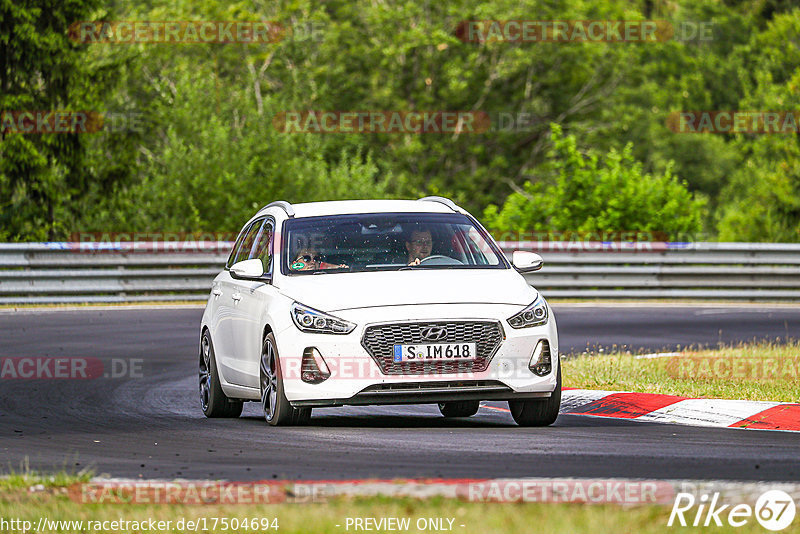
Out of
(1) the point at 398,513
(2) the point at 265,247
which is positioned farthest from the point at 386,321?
(1) the point at 398,513

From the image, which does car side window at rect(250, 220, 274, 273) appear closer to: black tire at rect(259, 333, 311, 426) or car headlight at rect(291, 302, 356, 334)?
black tire at rect(259, 333, 311, 426)

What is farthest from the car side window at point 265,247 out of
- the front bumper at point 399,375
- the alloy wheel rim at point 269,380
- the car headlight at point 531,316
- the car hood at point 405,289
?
the car headlight at point 531,316

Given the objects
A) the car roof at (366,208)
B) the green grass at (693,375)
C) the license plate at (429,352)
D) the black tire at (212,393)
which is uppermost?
the car roof at (366,208)

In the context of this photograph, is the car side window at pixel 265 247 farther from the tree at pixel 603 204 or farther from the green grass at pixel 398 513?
the tree at pixel 603 204

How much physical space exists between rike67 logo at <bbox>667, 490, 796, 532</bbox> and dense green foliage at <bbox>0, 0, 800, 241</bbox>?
82.0 ft

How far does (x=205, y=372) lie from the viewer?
1209 centimetres

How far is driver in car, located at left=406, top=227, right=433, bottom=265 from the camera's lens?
35.5ft

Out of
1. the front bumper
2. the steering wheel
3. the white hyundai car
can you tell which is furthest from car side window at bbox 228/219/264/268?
the front bumper

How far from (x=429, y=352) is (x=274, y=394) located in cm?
125

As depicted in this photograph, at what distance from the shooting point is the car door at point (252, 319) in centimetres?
1057

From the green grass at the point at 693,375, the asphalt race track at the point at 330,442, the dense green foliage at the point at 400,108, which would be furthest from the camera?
the dense green foliage at the point at 400,108

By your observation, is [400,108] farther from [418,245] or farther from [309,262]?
[309,262]

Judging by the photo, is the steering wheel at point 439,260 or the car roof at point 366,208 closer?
the steering wheel at point 439,260

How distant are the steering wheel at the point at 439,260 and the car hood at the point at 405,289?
11.9 inches
